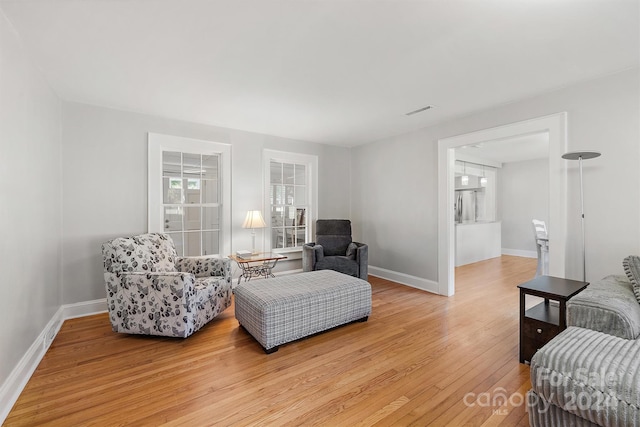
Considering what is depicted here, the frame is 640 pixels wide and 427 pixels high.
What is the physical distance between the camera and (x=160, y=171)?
3748mm

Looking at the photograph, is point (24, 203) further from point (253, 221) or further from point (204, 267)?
point (253, 221)

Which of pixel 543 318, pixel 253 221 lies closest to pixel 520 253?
pixel 543 318

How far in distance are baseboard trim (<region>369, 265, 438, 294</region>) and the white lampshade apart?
230cm

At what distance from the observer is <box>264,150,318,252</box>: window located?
194 inches

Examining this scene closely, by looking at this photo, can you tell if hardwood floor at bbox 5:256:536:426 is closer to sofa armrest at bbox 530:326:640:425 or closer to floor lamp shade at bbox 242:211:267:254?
sofa armrest at bbox 530:326:640:425

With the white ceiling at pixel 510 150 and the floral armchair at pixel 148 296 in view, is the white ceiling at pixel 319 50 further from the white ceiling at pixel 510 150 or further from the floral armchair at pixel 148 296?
the white ceiling at pixel 510 150

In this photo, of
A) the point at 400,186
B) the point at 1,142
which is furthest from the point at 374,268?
the point at 1,142

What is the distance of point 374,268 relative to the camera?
523 centimetres

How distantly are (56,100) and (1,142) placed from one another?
5.66 feet

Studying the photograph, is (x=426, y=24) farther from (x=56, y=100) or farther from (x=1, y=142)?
(x=56, y=100)

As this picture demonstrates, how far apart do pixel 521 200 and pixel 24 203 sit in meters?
9.19

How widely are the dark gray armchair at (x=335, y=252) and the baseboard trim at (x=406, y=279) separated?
70cm

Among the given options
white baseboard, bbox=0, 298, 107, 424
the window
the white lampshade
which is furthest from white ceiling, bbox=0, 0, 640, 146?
white baseboard, bbox=0, 298, 107, 424

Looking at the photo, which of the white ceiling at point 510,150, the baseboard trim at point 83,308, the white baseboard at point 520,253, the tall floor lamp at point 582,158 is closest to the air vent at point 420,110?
the tall floor lamp at point 582,158
